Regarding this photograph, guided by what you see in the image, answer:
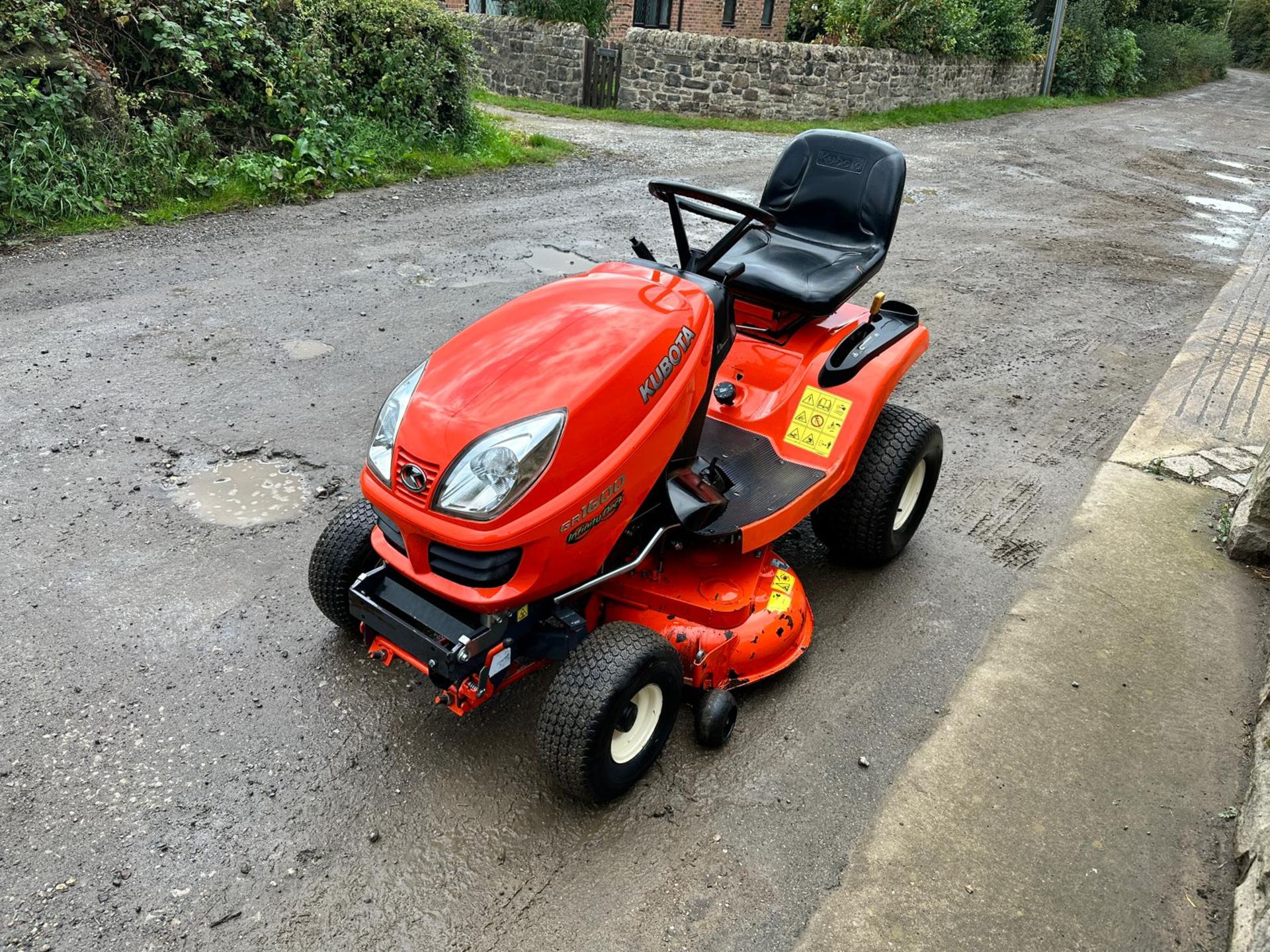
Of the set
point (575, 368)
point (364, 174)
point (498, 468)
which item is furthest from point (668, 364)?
point (364, 174)

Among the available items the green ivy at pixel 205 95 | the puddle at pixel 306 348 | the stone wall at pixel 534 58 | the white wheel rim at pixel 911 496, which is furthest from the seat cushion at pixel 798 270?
the stone wall at pixel 534 58

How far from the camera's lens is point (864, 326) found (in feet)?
12.5

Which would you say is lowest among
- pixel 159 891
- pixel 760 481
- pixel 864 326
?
pixel 159 891

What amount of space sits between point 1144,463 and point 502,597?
392cm

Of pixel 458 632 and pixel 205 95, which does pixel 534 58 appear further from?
pixel 458 632

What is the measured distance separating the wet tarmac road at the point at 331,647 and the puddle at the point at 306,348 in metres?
0.03

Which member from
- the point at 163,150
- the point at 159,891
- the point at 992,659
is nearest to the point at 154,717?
the point at 159,891

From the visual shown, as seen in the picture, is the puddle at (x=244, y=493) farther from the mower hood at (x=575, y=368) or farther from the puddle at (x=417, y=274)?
the puddle at (x=417, y=274)

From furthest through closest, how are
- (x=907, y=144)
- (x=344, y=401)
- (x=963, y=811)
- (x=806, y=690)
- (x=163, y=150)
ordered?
(x=907, y=144) → (x=163, y=150) → (x=344, y=401) → (x=806, y=690) → (x=963, y=811)

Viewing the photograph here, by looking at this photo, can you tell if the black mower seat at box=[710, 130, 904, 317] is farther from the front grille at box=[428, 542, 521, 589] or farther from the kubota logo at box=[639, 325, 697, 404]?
the front grille at box=[428, 542, 521, 589]

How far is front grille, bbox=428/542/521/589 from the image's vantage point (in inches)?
96.0

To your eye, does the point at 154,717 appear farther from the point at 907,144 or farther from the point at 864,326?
the point at 907,144

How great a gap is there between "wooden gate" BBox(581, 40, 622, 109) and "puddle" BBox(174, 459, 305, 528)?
13083mm

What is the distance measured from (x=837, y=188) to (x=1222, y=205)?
9.90 meters
